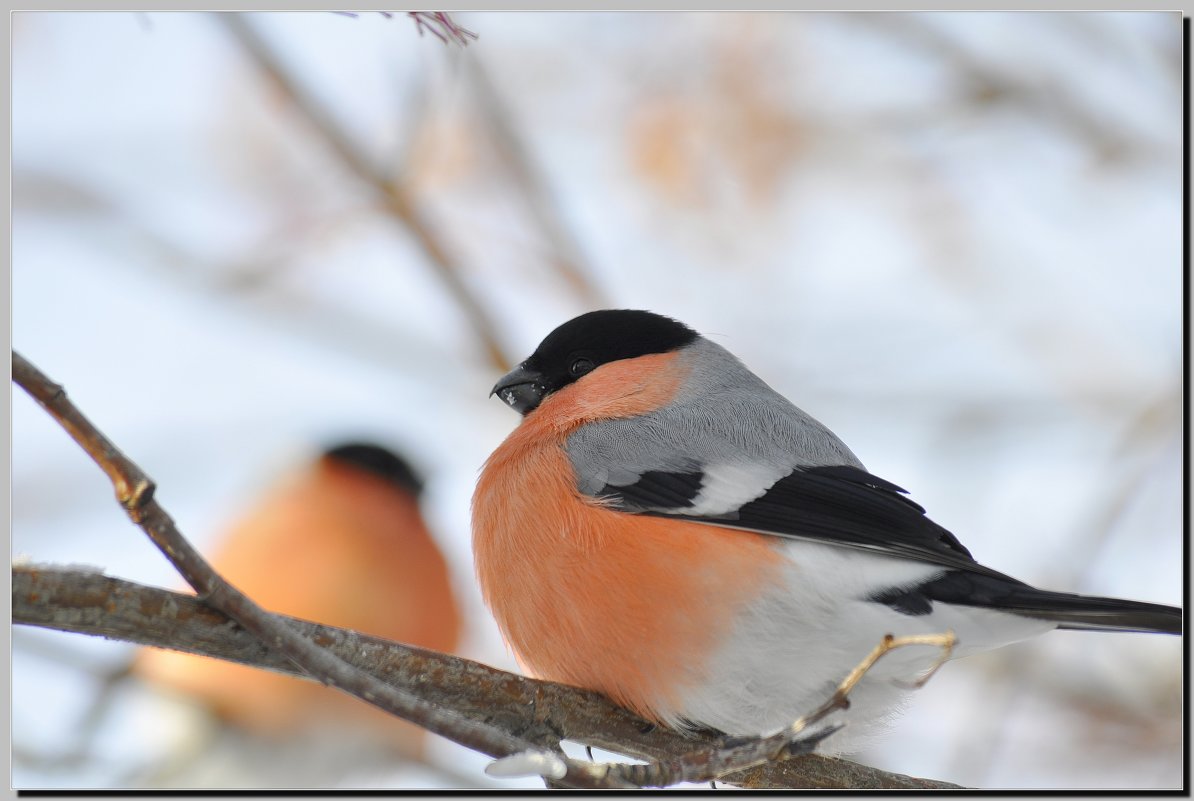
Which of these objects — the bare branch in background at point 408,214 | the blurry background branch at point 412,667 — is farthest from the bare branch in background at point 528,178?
the blurry background branch at point 412,667

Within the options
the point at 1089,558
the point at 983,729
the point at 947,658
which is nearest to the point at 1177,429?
the point at 1089,558

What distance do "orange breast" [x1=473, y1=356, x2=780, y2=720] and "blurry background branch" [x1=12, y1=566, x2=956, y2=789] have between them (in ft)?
0.28

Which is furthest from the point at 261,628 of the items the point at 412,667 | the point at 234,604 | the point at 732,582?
the point at 732,582

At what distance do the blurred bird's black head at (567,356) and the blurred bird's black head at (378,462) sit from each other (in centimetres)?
168

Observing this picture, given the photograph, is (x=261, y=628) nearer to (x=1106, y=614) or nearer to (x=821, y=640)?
(x=821, y=640)

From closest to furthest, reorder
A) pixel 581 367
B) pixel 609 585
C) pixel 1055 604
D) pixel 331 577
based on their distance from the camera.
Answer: pixel 1055 604 < pixel 609 585 < pixel 581 367 < pixel 331 577

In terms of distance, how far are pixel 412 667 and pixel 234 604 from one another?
18.2 inches

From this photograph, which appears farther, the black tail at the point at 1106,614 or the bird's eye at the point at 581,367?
the bird's eye at the point at 581,367

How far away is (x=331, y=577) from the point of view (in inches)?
149

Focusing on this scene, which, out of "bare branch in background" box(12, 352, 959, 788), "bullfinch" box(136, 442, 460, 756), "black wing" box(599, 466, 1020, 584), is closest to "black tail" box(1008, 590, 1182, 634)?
"black wing" box(599, 466, 1020, 584)

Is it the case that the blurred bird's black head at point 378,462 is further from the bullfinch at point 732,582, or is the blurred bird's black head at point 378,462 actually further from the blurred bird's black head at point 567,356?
the bullfinch at point 732,582

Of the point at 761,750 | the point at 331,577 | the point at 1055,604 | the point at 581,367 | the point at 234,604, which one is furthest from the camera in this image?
the point at 331,577

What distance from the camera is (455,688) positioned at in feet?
6.77

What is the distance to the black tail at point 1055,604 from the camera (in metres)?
1.99
